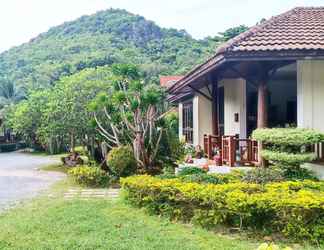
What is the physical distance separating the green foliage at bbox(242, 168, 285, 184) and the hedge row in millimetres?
754

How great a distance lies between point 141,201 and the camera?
7957 millimetres

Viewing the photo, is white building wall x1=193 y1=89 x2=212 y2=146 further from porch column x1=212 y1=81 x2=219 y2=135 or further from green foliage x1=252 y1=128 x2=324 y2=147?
green foliage x1=252 y1=128 x2=324 y2=147

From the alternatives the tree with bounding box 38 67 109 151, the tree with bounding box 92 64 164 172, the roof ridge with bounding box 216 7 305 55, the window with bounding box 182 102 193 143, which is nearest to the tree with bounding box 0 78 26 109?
the tree with bounding box 38 67 109 151

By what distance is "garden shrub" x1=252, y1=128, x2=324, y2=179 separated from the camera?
8.04 m

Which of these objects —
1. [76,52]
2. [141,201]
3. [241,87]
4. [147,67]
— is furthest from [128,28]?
[141,201]

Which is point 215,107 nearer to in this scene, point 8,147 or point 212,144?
point 212,144

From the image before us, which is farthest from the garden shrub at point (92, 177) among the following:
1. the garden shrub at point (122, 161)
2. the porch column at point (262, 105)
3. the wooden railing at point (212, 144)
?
the porch column at point (262, 105)

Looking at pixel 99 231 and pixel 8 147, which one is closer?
pixel 99 231

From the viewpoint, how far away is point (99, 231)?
638 cm

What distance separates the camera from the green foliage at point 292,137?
7.98 metres

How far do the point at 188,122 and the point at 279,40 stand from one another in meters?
10.7

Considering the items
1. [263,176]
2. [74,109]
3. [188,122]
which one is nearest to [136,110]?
[263,176]

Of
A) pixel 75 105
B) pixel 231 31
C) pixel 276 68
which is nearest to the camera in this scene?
pixel 276 68

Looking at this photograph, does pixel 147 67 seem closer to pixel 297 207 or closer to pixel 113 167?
pixel 113 167
